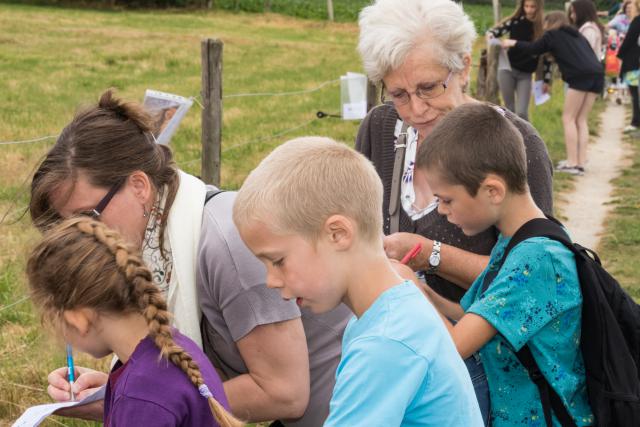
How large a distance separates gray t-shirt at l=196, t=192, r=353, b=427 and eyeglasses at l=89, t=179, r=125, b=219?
0.25 metres

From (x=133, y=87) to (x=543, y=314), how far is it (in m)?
14.8

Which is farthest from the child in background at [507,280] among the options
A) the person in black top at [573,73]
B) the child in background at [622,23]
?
the child in background at [622,23]

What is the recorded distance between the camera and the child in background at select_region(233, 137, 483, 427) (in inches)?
65.3

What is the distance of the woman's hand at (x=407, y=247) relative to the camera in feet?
8.66

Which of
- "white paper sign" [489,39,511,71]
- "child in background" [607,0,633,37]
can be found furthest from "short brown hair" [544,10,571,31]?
"child in background" [607,0,633,37]

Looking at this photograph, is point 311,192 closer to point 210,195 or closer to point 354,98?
point 210,195

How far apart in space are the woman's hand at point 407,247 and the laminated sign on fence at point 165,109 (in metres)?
1.46

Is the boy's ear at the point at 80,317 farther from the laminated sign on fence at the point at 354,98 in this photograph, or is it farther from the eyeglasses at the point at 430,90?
the laminated sign on fence at the point at 354,98

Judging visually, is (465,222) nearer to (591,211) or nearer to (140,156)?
(140,156)

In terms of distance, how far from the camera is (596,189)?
9289 millimetres

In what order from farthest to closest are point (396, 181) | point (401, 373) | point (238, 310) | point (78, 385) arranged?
point (396, 181), point (78, 385), point (238, 310), point (401, 373)

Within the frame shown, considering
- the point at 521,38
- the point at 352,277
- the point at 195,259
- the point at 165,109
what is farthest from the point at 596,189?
the point at 352,277

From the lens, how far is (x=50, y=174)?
2438 millimetres

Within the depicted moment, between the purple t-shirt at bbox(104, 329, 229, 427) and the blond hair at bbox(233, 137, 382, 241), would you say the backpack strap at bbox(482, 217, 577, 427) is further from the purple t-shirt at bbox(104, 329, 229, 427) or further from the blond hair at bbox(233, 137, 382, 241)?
the purple t-shirt at bbox(104, 329, 229, 427)
